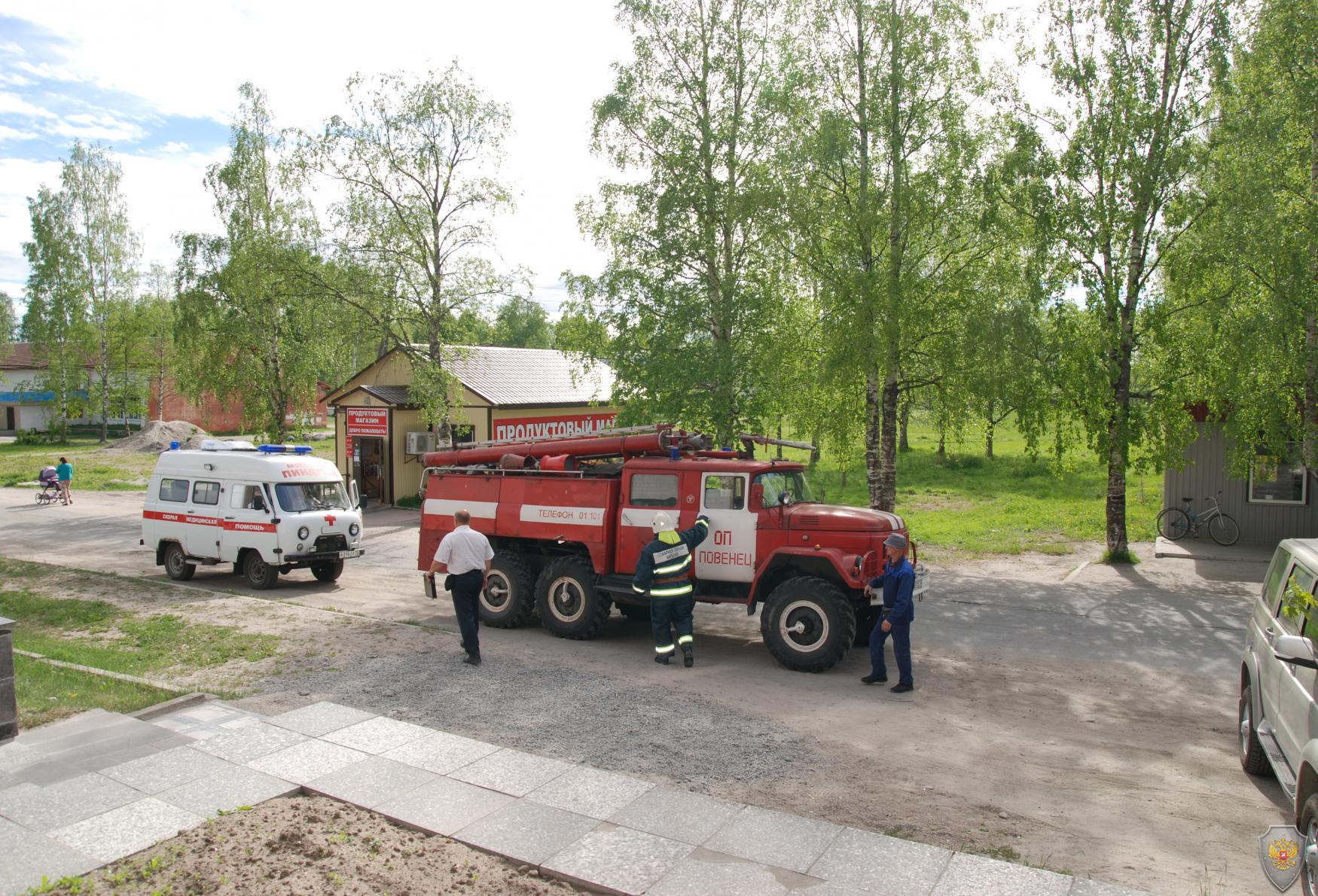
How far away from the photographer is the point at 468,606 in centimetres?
1004

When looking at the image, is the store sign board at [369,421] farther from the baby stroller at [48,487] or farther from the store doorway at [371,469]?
the baby stroller at [48,487]

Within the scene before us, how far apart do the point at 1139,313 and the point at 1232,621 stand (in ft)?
20.8

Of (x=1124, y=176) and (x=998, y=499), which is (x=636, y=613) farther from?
(x=998, y=499)

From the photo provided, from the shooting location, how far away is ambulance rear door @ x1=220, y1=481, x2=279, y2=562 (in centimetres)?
1505

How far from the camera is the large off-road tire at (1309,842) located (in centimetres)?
450

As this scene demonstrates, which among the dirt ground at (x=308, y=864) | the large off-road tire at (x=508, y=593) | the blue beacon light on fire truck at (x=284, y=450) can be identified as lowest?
the dirt ground at (x=308, y=864)

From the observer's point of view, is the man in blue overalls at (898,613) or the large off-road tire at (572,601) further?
the large off-road tire at (572,601)

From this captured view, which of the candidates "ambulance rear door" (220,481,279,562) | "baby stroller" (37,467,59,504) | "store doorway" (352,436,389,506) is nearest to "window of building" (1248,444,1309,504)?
"ambulance rear door" (220,481,279,562)

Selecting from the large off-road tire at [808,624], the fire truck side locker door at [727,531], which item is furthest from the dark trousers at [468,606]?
the large off-road tire at [808,624]

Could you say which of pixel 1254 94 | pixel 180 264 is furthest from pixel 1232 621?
pixel 180 264

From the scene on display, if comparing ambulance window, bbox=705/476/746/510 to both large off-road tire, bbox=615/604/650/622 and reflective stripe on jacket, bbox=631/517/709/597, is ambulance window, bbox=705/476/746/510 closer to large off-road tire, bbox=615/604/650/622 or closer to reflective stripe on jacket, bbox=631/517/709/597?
reflective stripe on jacket, bbox=631/517/709/597

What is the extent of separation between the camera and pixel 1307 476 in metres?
17.9

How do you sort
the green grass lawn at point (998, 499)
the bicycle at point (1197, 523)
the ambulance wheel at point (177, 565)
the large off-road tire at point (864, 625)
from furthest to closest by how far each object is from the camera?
1. the green grass lawn at point (998, 499)
2. the bicycle at point (1197, 523)
3. the ambulance wheel at point (177, 565)
4. the large off-road tire at point (864, 625)

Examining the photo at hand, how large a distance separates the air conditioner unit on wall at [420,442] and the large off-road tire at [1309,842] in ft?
79.1
